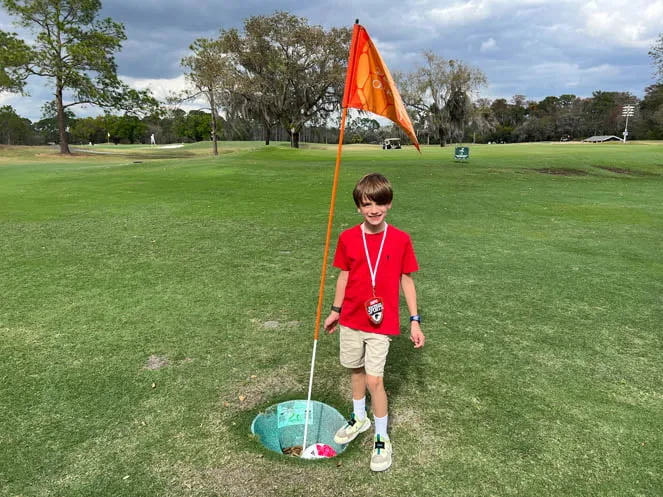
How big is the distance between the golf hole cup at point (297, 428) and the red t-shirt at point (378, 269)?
835 millimetres

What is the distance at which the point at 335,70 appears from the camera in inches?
1711

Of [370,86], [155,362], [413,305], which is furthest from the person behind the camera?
[155,362]

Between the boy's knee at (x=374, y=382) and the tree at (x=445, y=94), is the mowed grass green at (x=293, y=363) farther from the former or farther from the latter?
the tree at (x=445, y=94)

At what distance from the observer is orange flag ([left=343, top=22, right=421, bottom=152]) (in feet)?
10.3

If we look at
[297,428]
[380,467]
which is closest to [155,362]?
[297,428]

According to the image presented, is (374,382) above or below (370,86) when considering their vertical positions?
A: below

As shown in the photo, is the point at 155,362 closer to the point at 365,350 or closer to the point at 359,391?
the point at 359,391

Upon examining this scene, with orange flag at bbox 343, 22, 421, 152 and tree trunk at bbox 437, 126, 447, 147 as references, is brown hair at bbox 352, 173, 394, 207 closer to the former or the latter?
orange flag at bbox 343, 22, 421, 152

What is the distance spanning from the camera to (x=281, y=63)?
42.7 metres

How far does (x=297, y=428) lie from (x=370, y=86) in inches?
96.0

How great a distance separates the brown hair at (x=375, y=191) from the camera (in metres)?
2.66

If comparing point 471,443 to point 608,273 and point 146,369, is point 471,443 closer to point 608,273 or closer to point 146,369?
point 146,369

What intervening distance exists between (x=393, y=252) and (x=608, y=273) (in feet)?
16.5

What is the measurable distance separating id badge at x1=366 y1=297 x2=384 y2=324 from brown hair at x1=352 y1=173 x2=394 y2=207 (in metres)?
0.59
